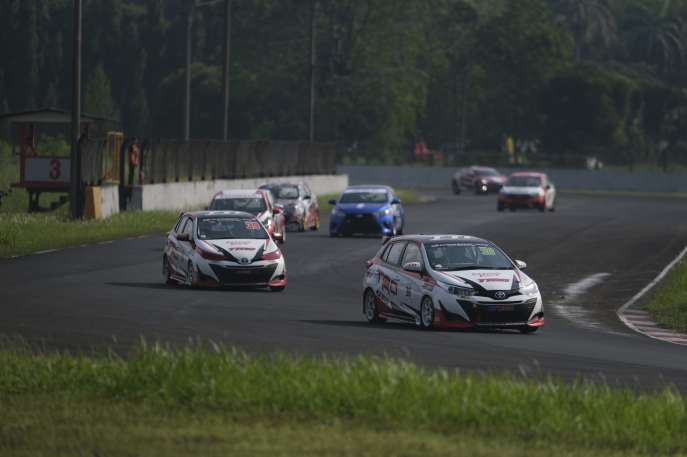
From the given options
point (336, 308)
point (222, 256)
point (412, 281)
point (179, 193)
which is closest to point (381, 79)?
point (179, 193)

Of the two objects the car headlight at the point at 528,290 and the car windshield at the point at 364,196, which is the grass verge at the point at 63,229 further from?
the car headlight at the point at 528,290

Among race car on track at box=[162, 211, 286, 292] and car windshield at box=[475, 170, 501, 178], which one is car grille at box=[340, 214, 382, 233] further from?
car windshield at box=[475, 170, 501, 178]

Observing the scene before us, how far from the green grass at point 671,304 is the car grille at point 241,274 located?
664cm

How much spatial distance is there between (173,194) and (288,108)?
58.6 meters

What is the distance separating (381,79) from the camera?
98812 millimetres

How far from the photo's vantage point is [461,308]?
1786 centimetres

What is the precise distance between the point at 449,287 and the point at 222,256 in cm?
623

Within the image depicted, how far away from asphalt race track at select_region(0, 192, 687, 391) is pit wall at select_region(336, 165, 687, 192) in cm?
4576

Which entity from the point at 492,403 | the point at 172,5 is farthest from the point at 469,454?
the point at 172,5

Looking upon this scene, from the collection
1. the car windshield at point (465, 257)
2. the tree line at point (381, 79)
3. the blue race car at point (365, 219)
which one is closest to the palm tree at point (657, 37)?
the tree line at point (381, 79)

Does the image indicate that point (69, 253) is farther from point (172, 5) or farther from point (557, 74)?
point (172, 5)

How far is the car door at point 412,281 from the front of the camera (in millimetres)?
18500

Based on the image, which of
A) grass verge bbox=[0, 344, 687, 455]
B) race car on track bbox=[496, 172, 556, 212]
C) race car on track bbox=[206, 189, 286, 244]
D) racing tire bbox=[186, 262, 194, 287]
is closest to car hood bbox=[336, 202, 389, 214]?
race car on track bbox=[206, 189, 286, 244]

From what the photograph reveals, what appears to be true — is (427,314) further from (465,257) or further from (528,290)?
(528,290)
